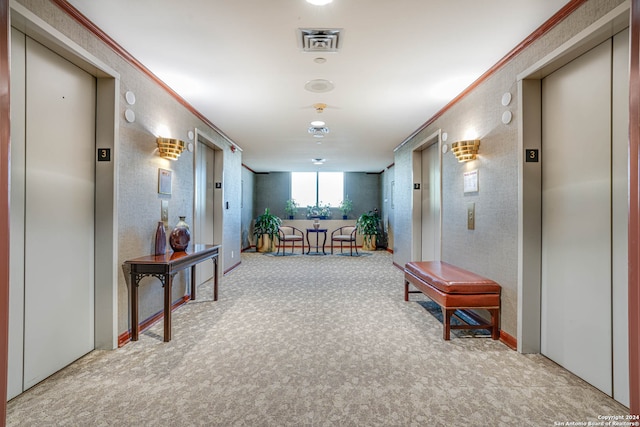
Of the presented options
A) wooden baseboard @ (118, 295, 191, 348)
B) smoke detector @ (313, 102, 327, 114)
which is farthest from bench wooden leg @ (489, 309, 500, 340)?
wooden baseboard @ (118, 295, 191, 348)

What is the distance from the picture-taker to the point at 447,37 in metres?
2.41

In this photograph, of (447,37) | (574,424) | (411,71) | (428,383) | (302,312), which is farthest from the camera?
(302,312)

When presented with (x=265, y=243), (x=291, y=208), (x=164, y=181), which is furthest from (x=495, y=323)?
(x=291, y=208)

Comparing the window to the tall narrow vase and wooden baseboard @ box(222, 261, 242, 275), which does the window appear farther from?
the tall narrow vase

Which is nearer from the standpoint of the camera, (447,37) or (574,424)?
(574,424)

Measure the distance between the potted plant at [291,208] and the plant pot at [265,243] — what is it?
1.50 meters

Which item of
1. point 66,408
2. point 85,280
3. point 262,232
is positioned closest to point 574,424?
point 66,408

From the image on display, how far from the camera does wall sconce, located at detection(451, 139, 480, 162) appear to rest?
10.4 feet

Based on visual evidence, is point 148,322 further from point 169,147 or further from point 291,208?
point 291,208

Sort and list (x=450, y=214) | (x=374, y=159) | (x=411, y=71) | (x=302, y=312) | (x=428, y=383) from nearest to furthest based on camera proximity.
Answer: (x=428, y=383) < (x=411, y=71) < (x=302, y=312) < (x=450, y=214) < (x=374, y=159)

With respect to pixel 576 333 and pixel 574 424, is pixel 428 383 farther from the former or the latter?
pixel 576 333

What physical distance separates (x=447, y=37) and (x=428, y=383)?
252 centimetres

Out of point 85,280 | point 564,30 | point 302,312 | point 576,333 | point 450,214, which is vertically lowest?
point 302,312

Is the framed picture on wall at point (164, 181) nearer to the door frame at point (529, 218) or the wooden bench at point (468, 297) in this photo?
the wooden bench at point (468, 297)
